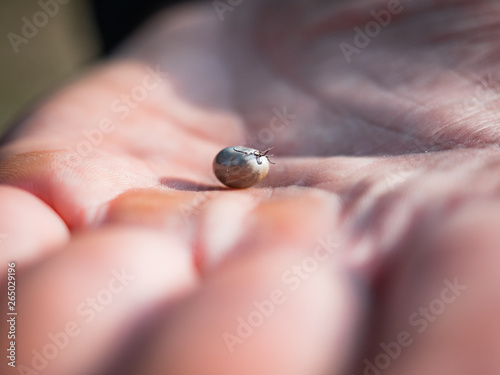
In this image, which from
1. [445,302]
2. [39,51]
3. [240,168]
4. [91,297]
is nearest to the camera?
[445,302]

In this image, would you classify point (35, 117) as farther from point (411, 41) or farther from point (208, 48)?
point (411, 41)

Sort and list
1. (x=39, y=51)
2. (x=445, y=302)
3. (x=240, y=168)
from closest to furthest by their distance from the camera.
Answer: (x=445, y=302) → (x=240, y=168) → (x=39, y=51)

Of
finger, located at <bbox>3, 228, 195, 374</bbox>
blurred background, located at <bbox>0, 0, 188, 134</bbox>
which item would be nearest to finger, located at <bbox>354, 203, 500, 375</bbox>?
finger, located at <bbox>3, 228, 195, 374</bbox>

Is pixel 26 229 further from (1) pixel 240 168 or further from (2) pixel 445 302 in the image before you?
(2) pixel 445 302

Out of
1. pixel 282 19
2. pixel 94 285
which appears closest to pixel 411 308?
pixel 94 285

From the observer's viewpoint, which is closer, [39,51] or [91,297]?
[91,297]

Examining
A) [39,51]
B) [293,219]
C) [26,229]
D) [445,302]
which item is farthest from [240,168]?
[39,51]

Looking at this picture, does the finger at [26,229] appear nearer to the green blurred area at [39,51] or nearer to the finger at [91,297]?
the finger at [91,297]
